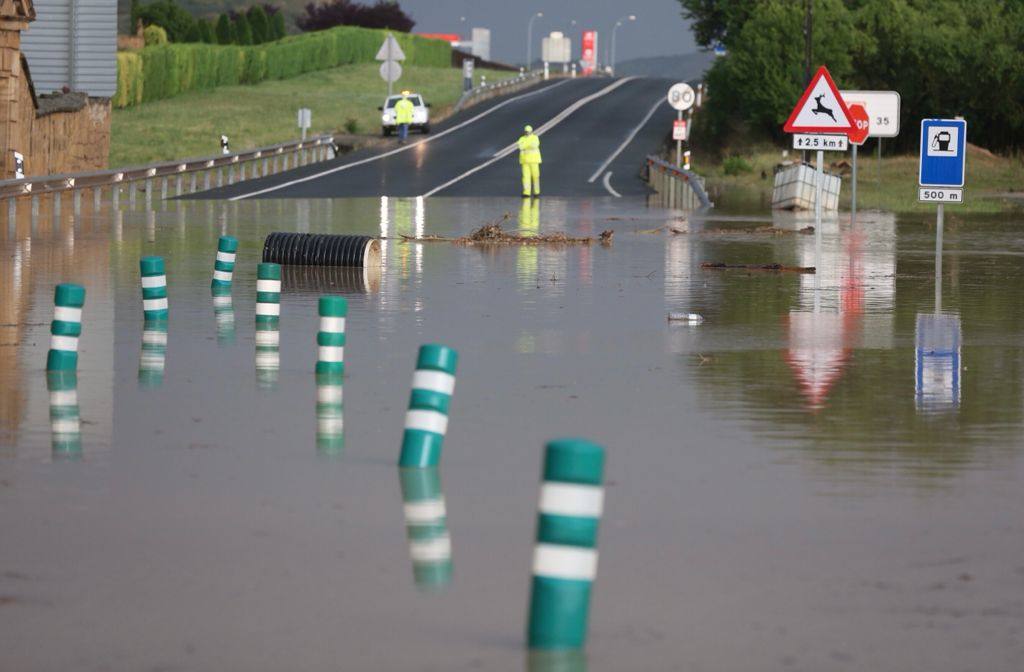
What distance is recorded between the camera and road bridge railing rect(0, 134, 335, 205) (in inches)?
1524

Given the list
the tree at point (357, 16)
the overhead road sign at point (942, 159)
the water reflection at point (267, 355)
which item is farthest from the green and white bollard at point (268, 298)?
the tree at point (357, 16)

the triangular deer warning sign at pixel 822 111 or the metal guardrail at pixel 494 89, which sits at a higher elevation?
the metal guardrail at pixel 494 89

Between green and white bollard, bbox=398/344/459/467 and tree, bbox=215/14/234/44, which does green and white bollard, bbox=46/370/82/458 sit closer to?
green and white bollard, bbox=398/344/459/467

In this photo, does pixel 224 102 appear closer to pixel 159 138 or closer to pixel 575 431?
pixel 159 138

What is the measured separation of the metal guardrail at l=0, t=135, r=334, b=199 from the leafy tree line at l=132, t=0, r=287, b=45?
67.1m

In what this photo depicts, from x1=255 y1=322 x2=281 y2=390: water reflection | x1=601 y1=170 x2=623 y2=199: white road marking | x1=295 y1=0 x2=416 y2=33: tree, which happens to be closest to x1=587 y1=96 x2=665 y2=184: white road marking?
x1=601 y1=170 x2=623 y2=199: white road marking

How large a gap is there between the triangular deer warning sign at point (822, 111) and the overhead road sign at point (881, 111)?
20913 millimetres

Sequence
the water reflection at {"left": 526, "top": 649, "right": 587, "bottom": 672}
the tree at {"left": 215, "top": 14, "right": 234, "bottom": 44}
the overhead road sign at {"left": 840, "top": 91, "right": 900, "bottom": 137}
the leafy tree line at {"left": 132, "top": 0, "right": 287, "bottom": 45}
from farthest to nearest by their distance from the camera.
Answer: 1. the tree at {"left": 215, "top": 14, "right": 234, "bottom": 44}
2. the leafy tree line at {"left": 132, "top": 0, "right": 287, "bottom": 45}
3. the overhead road sign at {"left": 840, "top": 91, "right": 900, "bottom": 137}
4. the water reflection at {"left": 526, "top": 649, "right": 587, "bottom": 672}

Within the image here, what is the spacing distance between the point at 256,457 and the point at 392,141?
6162 cm

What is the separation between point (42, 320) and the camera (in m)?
18.2

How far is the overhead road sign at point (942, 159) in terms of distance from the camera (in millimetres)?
23391

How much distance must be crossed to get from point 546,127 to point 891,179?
23.0m

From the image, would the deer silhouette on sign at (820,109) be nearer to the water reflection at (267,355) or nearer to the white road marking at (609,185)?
the water reflection at (267,355)

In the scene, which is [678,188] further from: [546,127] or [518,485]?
[518,485]
